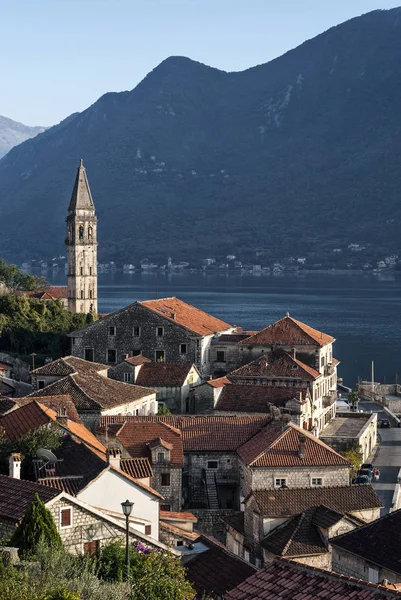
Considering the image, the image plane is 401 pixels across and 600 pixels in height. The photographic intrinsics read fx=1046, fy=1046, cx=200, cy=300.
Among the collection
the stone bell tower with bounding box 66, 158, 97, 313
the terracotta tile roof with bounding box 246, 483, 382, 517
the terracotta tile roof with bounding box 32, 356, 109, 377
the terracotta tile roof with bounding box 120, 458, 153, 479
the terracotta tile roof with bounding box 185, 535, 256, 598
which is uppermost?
the stone bell tower with bounding box 66, 158, 97, 313

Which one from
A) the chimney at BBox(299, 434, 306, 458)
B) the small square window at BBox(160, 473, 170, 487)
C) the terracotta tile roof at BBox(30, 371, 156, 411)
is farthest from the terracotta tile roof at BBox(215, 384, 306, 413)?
the small square window at BBox(160, 473, 170, 487)

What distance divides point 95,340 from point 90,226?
A: 1475 inches

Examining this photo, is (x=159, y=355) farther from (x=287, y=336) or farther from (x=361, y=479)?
(x=361, y=479)

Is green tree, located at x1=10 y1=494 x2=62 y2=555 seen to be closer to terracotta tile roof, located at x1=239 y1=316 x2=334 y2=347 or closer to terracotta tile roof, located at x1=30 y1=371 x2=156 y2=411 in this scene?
terracotta tile roof, located at x1=30 y1=371 x2=156 y2=411

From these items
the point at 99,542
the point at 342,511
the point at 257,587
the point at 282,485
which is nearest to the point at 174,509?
the point at 282,485

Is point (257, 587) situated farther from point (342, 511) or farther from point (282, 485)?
point (282, 485)

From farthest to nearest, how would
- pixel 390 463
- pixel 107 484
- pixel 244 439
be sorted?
pixel 390 463
pixel 244 439
pixel 107 484

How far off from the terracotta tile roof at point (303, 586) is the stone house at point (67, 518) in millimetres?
4388

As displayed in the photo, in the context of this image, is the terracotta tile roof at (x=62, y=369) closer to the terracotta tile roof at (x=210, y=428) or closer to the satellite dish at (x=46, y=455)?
the terracotta tile roof at (x=210, y=428)

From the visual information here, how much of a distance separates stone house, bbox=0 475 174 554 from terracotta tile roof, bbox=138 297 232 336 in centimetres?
3792

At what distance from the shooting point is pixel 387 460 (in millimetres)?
49406

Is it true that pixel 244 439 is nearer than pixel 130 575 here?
No

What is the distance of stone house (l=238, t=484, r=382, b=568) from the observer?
89.6ft

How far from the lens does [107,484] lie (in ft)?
76.9
